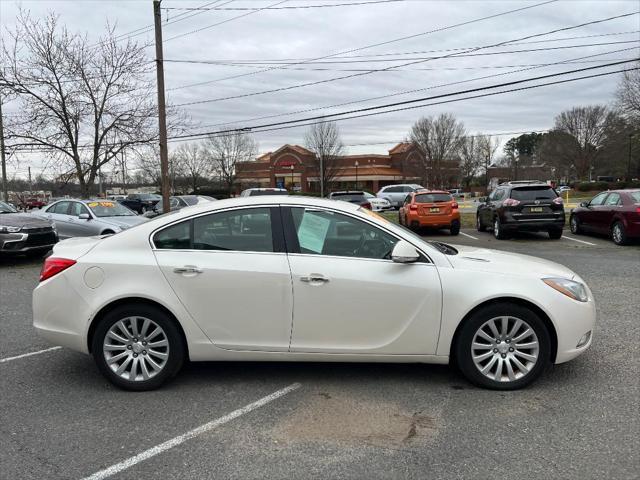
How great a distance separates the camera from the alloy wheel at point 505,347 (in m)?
3.82

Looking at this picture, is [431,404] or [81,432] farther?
[431,404]

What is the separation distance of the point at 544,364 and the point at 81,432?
341 cm

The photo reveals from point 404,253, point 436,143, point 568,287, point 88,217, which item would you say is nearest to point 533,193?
point 568,287

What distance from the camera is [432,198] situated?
51.9 feet

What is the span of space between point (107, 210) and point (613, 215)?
13.5 m

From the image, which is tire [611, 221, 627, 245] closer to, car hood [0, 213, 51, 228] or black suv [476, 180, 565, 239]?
black suv [476, 180, 565, 239]

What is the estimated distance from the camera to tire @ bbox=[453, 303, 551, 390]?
380 centimetres

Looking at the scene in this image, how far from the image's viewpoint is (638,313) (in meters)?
6.11

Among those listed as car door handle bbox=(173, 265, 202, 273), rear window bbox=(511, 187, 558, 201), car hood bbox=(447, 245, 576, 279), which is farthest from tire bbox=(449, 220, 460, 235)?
car door handle bbox=(173, 265, 202, 273)

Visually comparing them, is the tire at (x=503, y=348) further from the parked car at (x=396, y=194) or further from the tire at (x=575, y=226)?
the parked car at (x=396, y=194)

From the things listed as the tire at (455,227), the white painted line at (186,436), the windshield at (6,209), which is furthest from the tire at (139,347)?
the tire at (455,227)

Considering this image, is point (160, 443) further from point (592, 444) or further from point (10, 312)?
point (10, 312)

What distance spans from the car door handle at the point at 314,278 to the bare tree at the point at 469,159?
243 ft

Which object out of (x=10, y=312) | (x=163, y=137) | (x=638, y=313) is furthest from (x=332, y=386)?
(x=163, y=137)
